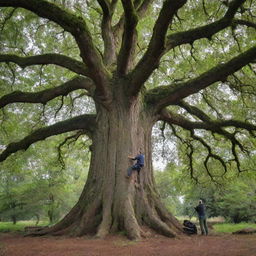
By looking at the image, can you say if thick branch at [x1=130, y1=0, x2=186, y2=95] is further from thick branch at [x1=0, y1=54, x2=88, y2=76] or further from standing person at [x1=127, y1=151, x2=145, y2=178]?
standing person at [x1=127, y1=151, x2=145, y2=178]

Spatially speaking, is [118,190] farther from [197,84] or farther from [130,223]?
[197,84]

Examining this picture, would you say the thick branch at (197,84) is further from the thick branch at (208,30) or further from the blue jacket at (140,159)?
the blue jacket at (140,159)

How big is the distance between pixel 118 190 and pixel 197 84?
4.15 meters

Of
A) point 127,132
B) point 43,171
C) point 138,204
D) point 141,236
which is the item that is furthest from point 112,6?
point 43,171

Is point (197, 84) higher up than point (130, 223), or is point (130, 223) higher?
point (197, 84)

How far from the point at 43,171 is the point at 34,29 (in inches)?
406

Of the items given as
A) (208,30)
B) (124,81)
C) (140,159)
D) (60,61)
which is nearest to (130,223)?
(140,159)

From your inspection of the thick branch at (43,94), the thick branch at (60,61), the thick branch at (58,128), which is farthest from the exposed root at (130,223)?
the thick branch at (43,94)

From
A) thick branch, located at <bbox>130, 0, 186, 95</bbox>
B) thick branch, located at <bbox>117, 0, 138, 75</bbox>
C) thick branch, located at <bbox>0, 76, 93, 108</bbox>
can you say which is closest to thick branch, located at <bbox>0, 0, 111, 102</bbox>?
thick branch, located at <bbox>117, 0, 138, 75</bbox>

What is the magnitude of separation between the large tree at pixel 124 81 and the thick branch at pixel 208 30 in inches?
1.2

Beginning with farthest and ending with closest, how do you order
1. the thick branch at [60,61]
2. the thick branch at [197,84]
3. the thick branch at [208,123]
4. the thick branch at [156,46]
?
the thick branch at [208,123] < the thick branch at [60,61] < the thick branch at [197,84] < the thick branch at [156,46]

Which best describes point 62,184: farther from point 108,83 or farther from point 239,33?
point 239,33

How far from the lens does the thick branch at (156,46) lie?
606 cm

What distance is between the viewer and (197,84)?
9117 millimetres
